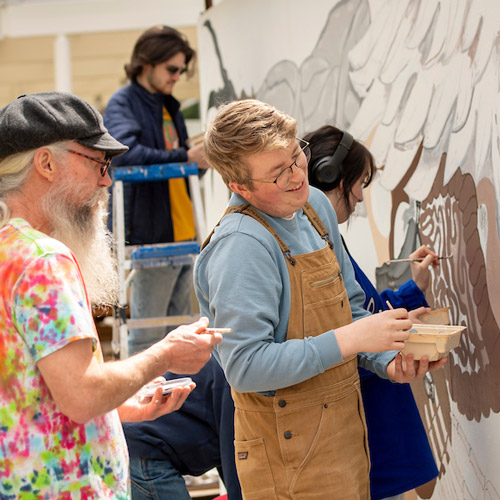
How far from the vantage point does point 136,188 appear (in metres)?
4.44

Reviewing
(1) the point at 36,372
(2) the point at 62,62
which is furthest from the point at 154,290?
(2) the point at 62,62

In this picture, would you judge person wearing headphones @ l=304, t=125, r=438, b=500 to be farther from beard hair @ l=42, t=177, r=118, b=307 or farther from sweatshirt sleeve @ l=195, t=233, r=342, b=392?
beard hair @ l=42, t=177, r=118, b=307

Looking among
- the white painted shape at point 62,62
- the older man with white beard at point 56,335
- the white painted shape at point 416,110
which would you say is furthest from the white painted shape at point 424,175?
the white painted shape at point 62,62

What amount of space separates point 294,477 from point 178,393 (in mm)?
357

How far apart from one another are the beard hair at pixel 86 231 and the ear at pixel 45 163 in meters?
0.03

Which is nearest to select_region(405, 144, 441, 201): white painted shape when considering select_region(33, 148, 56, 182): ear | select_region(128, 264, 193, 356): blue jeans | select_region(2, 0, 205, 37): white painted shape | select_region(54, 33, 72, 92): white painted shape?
select_region(33, 148, 56, 182): ear

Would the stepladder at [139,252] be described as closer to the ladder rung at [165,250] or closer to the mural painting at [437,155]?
the ladder rung at [165,250]

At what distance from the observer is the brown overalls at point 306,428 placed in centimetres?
190

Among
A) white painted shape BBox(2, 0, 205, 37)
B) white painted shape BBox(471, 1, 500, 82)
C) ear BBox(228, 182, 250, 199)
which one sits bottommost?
ear BBox(228, 182, 250, 199)

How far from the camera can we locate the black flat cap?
1.61 meters

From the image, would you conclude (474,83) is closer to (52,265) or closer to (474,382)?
(474,382)

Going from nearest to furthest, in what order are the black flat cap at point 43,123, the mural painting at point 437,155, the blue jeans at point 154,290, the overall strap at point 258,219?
the black flat cap at point 43,123 < the overall strap at point 258,219 < the mural painting at point 437,155 < the blue jeans at point 154,290

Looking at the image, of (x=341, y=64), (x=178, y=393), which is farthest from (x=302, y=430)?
(x=341, y=64)

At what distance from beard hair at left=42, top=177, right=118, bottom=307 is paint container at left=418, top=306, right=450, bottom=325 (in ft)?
3.33
